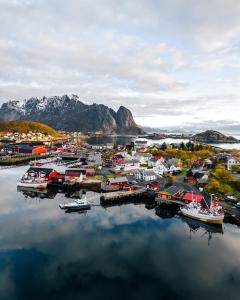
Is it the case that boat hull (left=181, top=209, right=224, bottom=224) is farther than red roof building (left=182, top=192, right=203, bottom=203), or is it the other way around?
red roof building (left=182, top=192, right=203, bottom=203)

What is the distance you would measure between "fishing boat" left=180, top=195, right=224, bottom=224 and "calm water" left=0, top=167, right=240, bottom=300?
1.12 meters

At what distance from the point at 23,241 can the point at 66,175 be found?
65.7ft

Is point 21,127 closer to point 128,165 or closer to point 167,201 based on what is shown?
point 128,165

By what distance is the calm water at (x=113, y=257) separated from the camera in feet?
49.3

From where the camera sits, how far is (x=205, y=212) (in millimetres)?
25391

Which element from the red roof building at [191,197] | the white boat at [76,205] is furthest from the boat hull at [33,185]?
the red roof building at [191,197]

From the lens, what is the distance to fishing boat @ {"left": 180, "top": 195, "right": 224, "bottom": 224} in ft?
80.6

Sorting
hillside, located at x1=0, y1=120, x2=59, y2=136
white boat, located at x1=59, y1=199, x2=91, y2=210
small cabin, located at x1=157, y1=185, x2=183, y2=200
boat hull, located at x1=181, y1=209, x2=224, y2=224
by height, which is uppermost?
hillside, located at x1=0, y1=120, x2=59, y2=136

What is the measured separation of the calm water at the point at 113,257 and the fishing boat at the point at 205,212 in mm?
1121

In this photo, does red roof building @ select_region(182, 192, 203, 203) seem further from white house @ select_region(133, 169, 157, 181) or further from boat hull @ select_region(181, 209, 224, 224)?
white house @ select_region(133, 169, 157, 181)

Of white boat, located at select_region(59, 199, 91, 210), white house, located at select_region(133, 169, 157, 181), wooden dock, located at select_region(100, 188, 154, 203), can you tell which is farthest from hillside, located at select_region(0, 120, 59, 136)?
white boat, located at select_region(59, 199, 91, 210)

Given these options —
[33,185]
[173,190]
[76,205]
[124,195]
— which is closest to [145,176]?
[124,195]

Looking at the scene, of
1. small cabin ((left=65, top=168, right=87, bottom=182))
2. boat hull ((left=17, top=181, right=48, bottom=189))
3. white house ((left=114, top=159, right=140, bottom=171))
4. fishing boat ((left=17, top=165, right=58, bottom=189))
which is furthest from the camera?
white house ((left=114, top=159, right=140, bottom=171))

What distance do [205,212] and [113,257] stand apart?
11.5m
